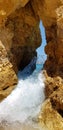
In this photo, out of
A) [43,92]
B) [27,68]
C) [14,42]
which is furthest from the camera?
[27,68]

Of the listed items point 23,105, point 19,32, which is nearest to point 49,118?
point 23,105

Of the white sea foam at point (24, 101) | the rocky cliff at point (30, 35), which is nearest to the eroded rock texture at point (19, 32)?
the rocky cliff at point (30, 35)

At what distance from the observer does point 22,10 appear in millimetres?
6734

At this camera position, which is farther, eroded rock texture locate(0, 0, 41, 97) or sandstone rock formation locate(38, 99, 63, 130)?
eroded rock texture locate(0, 0, 41, 97)

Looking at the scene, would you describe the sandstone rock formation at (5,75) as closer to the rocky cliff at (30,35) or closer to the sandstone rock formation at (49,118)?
the rocky cliff at (30,35)

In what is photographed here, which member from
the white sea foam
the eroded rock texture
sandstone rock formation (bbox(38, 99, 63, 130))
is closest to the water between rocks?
the white sea foam

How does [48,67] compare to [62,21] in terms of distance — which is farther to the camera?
[48,67]

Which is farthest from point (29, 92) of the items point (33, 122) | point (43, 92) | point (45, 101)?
point (33, 122)

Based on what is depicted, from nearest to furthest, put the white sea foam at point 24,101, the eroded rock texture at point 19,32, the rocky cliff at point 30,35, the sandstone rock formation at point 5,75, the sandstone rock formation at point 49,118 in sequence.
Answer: the sandstone rock formation at point 49,118 < the rocky cliff at point 30,35 < the white sea foam at point 24,101 < the sandstone rock formation at point 5,75 < the eroded rock texture at point 19,32

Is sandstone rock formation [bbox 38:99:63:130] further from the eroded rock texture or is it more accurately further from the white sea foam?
the eroded rock texture

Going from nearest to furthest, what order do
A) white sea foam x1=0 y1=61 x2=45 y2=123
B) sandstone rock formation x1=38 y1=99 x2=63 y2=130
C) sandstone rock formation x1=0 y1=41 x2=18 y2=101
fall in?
sandstone rock formation x1=38 y1=99 x2=63 y2=130 < white sea foam x1=0 y1=61 x2=45 y2=123 < sandstone rock formation x1=0 y1=41 x2=18 y2=101

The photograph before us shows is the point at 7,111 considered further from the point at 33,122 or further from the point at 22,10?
the point at 22,10

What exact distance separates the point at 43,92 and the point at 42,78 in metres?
0.41

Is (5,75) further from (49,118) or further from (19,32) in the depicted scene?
(19,32)
